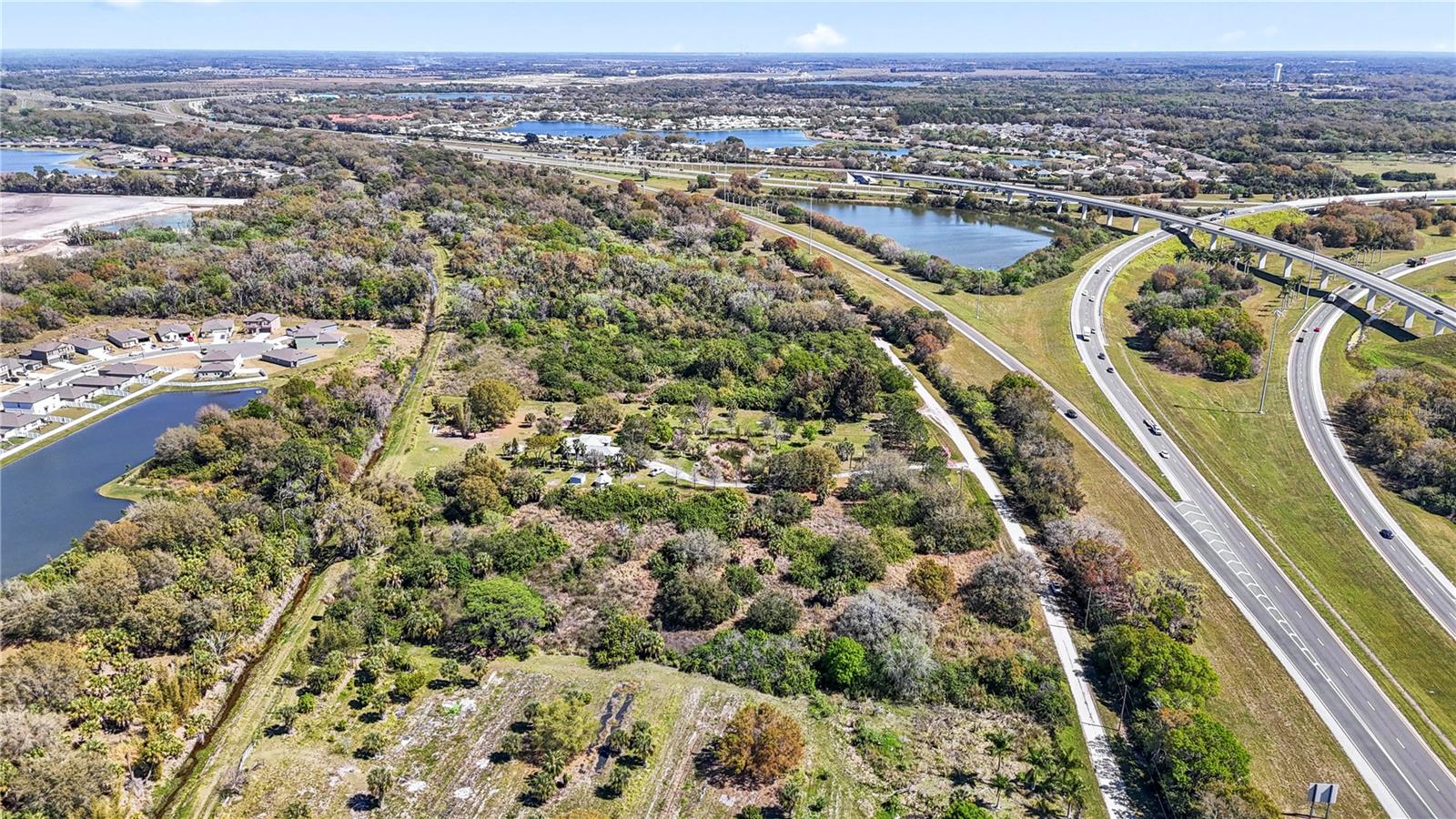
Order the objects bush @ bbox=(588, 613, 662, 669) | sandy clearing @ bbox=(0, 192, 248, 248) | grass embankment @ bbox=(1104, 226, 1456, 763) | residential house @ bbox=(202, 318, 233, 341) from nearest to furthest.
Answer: bush @ bbox=(588, 613, 662, 669)
grass embankment @ bbox=(1104, 226, 1456, 763)
residential house @ bbox=(202, 318, 233, 341)
sandy clearing @ bbox=(0, 192, 248, 248)

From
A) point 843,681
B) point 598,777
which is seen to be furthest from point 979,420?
point 598,777

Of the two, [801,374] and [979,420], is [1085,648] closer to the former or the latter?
[979,420]

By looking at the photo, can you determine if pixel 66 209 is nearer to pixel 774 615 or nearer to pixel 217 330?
pixel 217 330

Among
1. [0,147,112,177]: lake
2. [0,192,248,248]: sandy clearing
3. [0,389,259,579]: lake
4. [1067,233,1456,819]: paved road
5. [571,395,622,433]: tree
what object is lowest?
[1067,233,1456,819]: paved road

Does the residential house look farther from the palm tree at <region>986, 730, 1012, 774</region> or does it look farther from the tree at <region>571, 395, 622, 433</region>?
the palm tree at <region>986, 730, 1012, 774</region>

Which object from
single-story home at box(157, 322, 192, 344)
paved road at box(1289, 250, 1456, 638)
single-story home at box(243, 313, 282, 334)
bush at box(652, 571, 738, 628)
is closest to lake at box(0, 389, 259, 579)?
single-story home at box(157, 322, 192, 344)

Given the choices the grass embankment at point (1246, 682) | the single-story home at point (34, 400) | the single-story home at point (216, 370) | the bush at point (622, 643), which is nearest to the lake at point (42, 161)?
the single-story home at point (216, 370)
